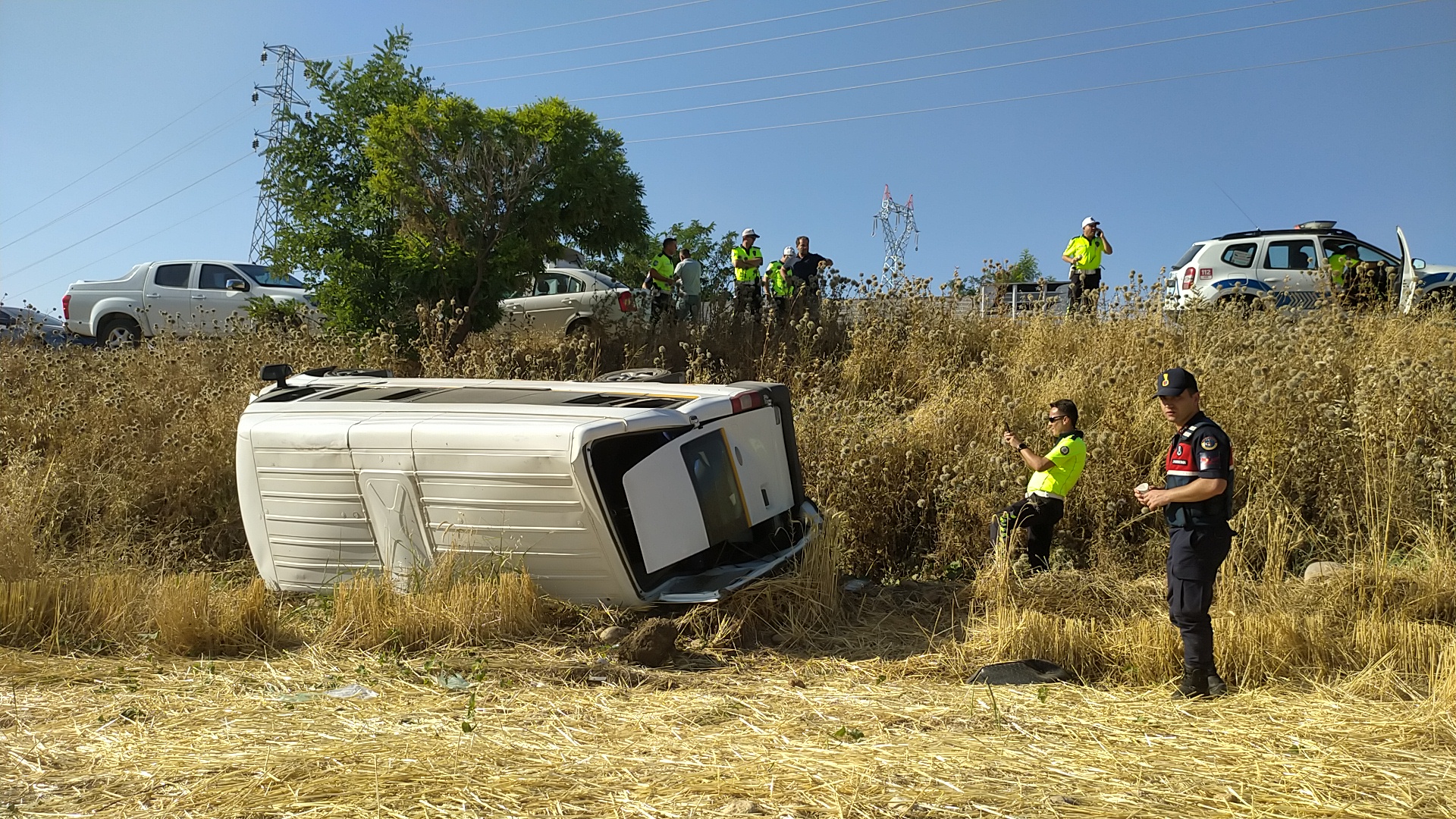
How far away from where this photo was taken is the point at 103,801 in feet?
11.5

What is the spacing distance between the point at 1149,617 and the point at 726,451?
2619 millimetres

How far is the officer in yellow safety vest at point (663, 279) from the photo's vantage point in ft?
44.2

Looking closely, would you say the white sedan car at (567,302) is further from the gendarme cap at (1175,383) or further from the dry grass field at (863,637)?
the gendarme cap at (1175,383)

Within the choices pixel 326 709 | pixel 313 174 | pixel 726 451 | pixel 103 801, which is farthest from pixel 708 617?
pixel 313 174

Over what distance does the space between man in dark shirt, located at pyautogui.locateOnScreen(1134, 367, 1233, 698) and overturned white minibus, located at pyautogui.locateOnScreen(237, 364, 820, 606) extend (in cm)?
223

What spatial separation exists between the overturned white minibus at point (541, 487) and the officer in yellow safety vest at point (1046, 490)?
52.2 inches

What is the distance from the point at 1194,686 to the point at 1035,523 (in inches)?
78.7

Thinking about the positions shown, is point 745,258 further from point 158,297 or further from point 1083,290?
point 158,297

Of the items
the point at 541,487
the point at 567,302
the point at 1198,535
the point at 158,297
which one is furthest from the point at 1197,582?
the point at 158,297

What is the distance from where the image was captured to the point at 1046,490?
6711mm

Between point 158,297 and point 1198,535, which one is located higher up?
point 158,297

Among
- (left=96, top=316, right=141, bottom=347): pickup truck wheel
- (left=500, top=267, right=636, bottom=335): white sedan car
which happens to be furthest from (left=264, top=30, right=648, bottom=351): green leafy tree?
(left=96, top=316, right=141, bottom=347): pickup truck wheel

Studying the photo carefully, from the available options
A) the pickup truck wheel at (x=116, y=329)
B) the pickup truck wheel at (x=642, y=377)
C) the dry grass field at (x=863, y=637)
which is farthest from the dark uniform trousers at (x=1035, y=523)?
the pickup truck wheel at (x=116, y=329)

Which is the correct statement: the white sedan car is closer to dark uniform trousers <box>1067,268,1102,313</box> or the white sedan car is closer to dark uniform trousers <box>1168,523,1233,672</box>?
dark uniform trousers <box>1067,268,1102,313</box>
